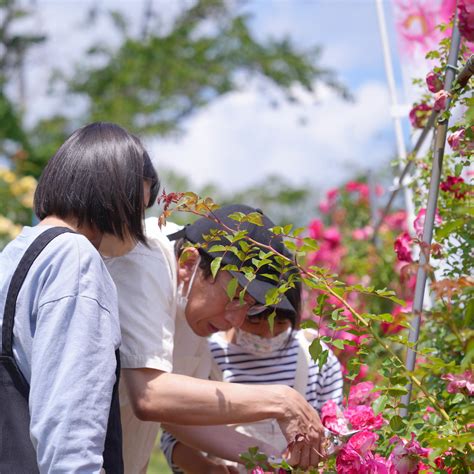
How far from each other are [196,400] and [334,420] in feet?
1.03

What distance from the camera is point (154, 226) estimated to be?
7.47 feet

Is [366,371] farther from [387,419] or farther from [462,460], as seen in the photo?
[462,460]

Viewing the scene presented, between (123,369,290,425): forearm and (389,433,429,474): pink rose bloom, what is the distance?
365mm

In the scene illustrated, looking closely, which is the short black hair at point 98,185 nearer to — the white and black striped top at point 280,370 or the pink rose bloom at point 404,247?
the pink rose bloom at point 404,247

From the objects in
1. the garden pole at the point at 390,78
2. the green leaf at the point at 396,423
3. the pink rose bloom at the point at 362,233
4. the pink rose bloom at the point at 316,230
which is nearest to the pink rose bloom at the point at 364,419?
the green leaf at the point at 396,423

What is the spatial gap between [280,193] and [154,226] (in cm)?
1354

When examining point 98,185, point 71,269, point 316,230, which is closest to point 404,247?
point 98,185

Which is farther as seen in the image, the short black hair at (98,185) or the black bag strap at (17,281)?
the short black hair at (98,185)

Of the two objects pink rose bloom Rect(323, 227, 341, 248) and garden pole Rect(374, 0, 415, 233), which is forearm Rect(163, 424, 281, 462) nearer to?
garden pole Rect(374, 0, 415, 233)

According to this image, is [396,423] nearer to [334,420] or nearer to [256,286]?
[334,420]

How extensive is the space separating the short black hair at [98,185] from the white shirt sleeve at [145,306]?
0.18 m

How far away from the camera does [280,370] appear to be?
8.41 ft

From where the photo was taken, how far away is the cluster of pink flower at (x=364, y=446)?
5.31 feet

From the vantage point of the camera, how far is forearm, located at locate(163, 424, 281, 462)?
2.43m
